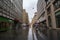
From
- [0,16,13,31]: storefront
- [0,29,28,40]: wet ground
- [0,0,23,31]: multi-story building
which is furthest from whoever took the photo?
[0,0,23,31]: multi-story building

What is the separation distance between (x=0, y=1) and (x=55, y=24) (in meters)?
20.1

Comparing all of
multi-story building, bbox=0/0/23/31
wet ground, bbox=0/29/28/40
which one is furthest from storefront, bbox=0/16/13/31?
wet ground, bbox=0/29/28/40

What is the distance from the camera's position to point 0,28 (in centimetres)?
3275

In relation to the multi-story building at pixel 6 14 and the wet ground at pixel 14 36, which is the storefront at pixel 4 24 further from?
the wet ground at pixel 14 36

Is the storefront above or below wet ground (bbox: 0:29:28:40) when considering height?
above

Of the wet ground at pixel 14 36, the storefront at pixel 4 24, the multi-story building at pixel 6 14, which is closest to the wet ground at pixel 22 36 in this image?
the wet ground at pixel 14 36

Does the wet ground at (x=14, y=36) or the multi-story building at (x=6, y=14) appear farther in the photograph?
the multi-story building at (x=6, y=14)

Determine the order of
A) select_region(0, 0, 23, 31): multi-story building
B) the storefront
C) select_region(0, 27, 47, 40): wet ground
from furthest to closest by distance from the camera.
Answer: select_region(0, 0, 23, 31): multi-story building, the storefront, select_region(0, 27, 47, 40): wet ground

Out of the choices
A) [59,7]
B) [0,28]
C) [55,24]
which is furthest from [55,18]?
[0,28]

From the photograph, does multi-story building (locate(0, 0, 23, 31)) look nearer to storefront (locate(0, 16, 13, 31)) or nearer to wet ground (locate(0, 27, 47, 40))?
storefront (locate(0, 16, 13, 31))

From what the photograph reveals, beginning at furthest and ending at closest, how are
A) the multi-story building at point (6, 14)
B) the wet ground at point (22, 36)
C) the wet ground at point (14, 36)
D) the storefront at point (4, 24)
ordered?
1. the multi-story building at point (6, 14)
2. the storefront at point (4, 24)
3. the wet ground at point (14, 36)
4. the wet ground at point (22, 36)

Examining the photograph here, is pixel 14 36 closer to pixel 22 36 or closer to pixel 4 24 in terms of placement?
pixel 22 36

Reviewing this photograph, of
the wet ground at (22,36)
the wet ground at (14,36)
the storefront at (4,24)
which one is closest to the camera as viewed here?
the wet ground at (22,36)

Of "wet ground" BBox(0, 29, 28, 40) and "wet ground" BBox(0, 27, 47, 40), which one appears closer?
"wet ground" BBox(0, 27, 47, 40)
